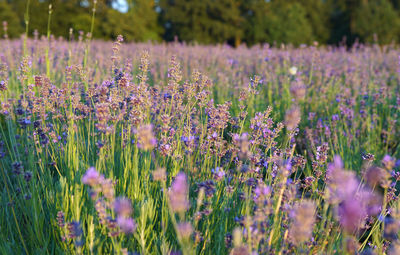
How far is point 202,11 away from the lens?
2197 cm

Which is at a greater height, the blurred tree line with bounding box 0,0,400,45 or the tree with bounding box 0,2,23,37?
the blurred tree line with bounding box 0,0,400,45

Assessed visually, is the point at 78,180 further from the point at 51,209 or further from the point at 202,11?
the point at 202,11

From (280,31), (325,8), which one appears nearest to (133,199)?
(280,31)

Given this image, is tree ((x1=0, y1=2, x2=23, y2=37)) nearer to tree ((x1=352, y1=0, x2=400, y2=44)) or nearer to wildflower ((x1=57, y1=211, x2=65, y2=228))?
tree ((x1=352, y1=0, x2=400, y2=44))

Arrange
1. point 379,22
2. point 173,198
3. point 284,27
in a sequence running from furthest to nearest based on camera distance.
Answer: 1. point 284,27
2. point 379,22
3. point 173,198

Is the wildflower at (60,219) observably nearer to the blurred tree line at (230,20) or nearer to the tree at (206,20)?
the blurred tree line at (230,20)

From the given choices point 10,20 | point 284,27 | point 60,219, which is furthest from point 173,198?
point 10,20

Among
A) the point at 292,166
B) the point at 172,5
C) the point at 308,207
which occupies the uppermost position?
the point at 172,5

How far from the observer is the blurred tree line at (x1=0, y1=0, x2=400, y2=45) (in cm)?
1808

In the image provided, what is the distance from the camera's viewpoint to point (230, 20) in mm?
22141

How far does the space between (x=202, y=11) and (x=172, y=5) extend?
2.70 meters

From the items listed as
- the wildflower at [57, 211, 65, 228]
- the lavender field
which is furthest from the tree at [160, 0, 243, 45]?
the wildflower at [57, 211, 65, 228]

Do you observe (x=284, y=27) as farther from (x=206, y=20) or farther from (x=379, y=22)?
(x=206, y=20)

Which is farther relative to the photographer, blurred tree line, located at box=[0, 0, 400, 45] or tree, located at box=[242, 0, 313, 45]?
tree, located at box=[242, 0, 313, 45]
